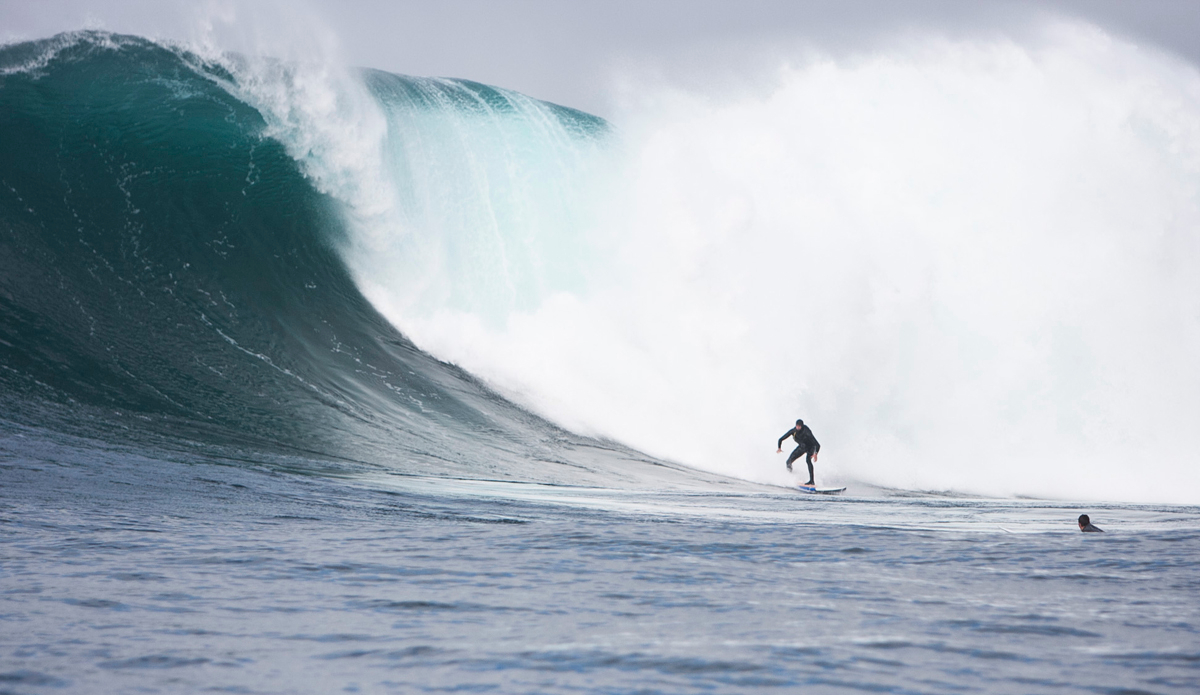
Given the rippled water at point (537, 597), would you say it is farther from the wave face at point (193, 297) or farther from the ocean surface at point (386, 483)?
the wave face at point (193, 297)

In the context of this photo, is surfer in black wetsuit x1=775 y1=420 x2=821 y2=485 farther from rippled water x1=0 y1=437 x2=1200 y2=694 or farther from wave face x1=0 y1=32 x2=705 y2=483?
rippled water x1=0 y1=437 x2=1200 y2=694

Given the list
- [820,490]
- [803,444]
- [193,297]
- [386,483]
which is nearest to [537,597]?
[386,483]

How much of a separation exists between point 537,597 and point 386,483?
12.7 feet

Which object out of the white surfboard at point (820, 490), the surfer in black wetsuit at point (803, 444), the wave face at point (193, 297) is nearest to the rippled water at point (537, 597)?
the wave face at point (193, 297)

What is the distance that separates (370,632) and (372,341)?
9.98 metres

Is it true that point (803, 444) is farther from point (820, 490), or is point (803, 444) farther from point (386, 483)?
point (386, 483)

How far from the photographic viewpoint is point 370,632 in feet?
10.3

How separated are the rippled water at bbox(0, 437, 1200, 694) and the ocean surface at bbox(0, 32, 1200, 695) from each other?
0.02 meters

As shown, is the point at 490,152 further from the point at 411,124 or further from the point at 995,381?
the point at 995,381

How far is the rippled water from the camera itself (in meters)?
2.71

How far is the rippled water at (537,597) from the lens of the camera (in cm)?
271

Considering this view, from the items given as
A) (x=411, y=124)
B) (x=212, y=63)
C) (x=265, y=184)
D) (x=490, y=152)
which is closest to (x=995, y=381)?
(x=490, y=152)

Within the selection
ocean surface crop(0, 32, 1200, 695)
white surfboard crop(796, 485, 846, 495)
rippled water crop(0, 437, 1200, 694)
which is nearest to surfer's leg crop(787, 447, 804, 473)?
ocean surface crop(0, 32, 1200, 695)

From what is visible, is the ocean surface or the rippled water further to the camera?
the ocean surface
